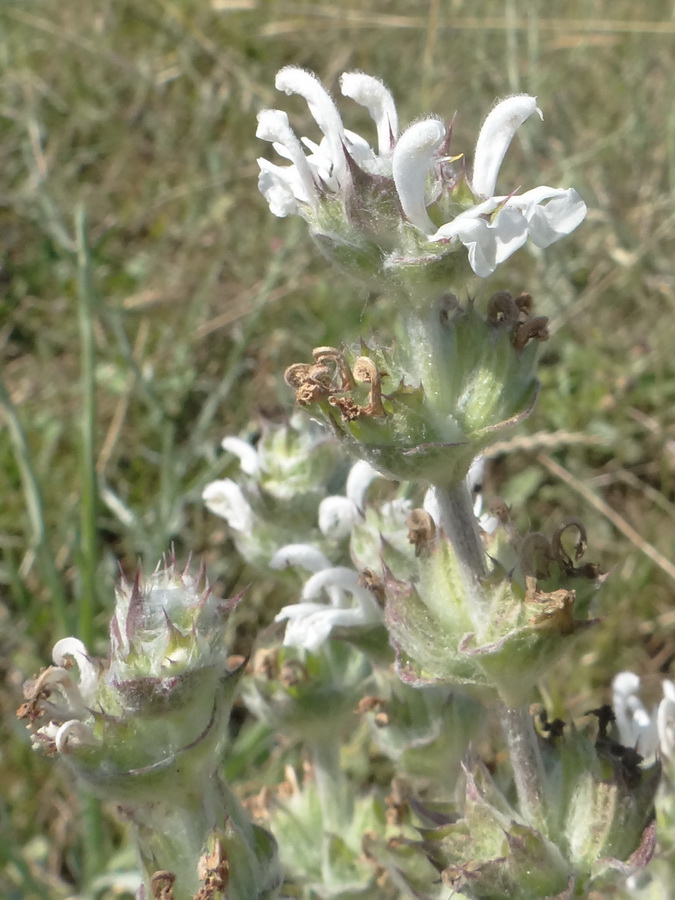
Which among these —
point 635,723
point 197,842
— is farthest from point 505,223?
→ point 635,723

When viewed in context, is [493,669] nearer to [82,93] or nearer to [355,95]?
[355,95]

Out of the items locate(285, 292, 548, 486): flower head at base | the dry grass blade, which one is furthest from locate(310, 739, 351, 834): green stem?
the dry grass blade

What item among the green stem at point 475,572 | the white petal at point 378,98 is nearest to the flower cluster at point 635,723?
the green stem at point 475,572

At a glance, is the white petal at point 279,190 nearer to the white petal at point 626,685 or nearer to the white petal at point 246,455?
the white petal at point 246,455

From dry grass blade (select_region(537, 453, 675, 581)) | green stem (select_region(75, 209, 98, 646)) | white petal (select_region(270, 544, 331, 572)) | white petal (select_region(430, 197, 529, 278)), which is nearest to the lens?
white petal (select_region(430, 197, 529, 278))

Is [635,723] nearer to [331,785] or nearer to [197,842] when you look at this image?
[331,785]

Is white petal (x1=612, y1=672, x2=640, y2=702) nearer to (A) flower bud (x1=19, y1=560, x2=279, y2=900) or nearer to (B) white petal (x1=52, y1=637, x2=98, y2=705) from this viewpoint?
(A) flower bud (x1=19, y1=560, x2=279, y2=900)
